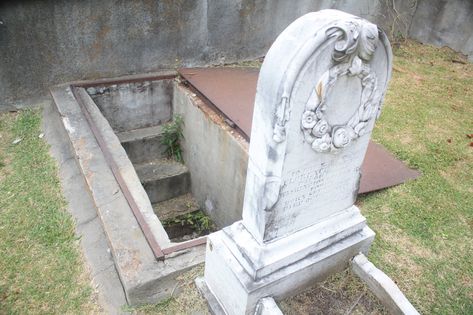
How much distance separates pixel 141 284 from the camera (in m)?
2.59

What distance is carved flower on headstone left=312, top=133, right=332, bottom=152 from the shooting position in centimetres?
218

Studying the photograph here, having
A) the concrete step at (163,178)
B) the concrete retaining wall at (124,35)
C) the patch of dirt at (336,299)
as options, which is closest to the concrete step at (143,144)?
the concrete step at (163,178)

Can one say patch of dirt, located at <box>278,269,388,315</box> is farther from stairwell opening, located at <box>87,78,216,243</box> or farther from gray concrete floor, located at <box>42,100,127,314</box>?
stairwell opening, located at <box>87,78,216,243</box>

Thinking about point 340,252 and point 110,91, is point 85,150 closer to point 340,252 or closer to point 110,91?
point 110,91

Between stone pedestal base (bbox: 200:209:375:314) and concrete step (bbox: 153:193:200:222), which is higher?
stone pedestal base (bbox: 200:209:375:314)

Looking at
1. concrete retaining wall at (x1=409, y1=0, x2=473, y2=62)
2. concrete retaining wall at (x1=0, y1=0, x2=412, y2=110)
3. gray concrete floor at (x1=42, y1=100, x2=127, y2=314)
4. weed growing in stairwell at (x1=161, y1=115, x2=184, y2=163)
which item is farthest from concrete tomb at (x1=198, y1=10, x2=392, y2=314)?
concrete retaining wall at (x1=409, y1=0, x2=473, y2=62)

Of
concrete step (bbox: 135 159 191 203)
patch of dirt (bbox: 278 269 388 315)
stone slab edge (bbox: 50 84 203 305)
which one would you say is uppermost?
stone slab edge (bbox: 50 84 203 305)

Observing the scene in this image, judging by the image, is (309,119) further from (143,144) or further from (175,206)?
(175,206)

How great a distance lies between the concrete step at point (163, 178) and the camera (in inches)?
208

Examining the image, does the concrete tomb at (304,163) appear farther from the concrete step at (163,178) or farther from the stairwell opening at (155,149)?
the concrete step at (163,178)

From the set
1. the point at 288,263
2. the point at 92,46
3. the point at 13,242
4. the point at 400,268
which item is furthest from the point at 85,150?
the point at 400,268

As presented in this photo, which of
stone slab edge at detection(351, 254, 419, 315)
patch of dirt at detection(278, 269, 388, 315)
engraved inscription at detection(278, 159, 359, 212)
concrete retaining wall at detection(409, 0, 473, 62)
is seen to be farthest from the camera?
concrete retaining wall at detection(409, 0, 473, 62)

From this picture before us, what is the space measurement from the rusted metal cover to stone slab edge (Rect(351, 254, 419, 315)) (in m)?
0.94

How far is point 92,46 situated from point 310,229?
140 inches
